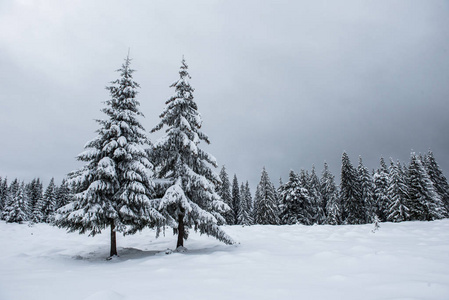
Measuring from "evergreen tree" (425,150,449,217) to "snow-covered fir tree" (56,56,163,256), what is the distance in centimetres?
4968

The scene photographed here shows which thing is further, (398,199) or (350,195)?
(350,195)

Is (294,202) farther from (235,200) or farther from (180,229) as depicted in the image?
(180,229)

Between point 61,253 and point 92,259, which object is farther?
point 61,253

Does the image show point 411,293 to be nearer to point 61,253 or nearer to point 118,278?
point 118,278

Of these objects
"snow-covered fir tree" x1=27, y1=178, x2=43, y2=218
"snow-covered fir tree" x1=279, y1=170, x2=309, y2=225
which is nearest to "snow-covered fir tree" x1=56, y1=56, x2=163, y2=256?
"snow-covered fir tree" x1=279, y1=170, x2=309, y2=225

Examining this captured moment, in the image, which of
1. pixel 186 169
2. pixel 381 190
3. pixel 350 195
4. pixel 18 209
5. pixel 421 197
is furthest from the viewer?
pixel 18 209

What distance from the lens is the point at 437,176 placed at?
4203 cm

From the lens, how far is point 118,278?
7.34 meters

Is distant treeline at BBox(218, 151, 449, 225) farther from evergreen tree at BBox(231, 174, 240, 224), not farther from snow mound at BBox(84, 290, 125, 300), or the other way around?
snow mound at BBox(84, 290, 125, 300)

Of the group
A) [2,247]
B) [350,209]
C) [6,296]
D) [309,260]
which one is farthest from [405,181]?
[2,247]

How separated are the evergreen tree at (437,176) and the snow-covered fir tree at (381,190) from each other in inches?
270

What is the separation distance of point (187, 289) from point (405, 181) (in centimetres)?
4374

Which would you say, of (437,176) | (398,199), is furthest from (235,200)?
(437,176)

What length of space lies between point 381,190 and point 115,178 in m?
46.0
